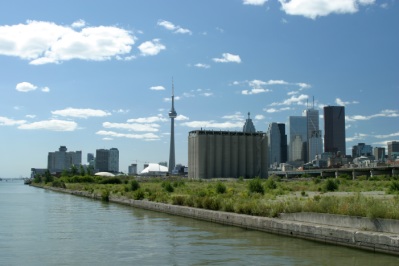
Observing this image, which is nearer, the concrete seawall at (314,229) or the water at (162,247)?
the water at (162,247)

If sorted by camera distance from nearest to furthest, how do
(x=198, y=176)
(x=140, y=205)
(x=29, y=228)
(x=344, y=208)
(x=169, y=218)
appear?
(x=344, y=208), (x=29, y=228), (x=169, y=218), (x=140, y=205), (x=198, y=176)

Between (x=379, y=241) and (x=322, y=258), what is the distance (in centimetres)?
236

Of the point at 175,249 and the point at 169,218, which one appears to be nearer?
the point at 175,249

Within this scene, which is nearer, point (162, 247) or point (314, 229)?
point (162, 247)

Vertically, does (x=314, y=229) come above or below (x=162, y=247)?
above

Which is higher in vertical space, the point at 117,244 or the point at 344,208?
the point at 344,208

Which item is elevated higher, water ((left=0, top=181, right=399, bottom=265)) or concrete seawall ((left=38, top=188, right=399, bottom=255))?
concrete seawall ((left=38, top=188, right=399, bottom=255))

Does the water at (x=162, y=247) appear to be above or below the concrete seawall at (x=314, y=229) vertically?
below

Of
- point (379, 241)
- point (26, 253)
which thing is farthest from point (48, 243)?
point (379, 241)

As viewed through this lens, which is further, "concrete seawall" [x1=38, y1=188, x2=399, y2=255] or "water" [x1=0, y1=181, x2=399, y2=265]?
"concrete seawall" [x1=38, y1=188, x2=399, y2=255]

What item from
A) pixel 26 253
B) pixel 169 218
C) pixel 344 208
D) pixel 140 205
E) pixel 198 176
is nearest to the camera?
pixel 26 253

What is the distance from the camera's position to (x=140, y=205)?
50875mm

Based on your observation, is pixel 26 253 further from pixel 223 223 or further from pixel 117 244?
pixel 223 223

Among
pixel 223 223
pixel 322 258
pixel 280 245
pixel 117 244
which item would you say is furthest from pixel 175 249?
pixel 223 223
